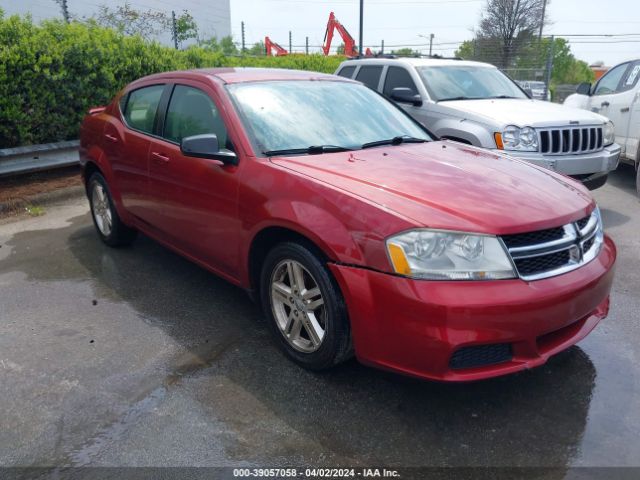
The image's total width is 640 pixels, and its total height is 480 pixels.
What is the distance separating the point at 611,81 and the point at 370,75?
391 cm

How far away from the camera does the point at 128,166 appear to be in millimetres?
4699

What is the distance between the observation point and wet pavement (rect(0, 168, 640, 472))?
8.50 feet

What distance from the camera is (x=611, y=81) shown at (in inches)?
353

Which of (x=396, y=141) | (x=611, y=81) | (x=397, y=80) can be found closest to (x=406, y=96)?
(x=397, y=80)

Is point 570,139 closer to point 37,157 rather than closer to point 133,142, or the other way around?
point 133,142

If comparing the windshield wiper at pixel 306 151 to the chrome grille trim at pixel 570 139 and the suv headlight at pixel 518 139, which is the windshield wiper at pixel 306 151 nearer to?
the suv headlight at pixel 518 139

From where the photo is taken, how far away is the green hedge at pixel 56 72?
716 centimetres

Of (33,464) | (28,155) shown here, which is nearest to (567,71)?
(28,155)

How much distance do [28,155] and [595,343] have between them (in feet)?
23.2

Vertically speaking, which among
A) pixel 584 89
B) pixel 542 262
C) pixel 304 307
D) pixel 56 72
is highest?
pixel 56 72

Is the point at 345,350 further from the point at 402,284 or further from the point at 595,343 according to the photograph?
the point at 595,343

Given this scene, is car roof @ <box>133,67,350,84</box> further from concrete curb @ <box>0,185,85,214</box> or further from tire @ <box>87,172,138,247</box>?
concrete curb @ <box>0,185,85,214</box>

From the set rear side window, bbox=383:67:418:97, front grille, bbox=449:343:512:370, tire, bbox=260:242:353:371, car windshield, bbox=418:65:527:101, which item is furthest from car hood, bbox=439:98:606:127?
front grille, bbox=449:343:512:370

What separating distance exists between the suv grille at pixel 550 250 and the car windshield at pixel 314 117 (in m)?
1.41
